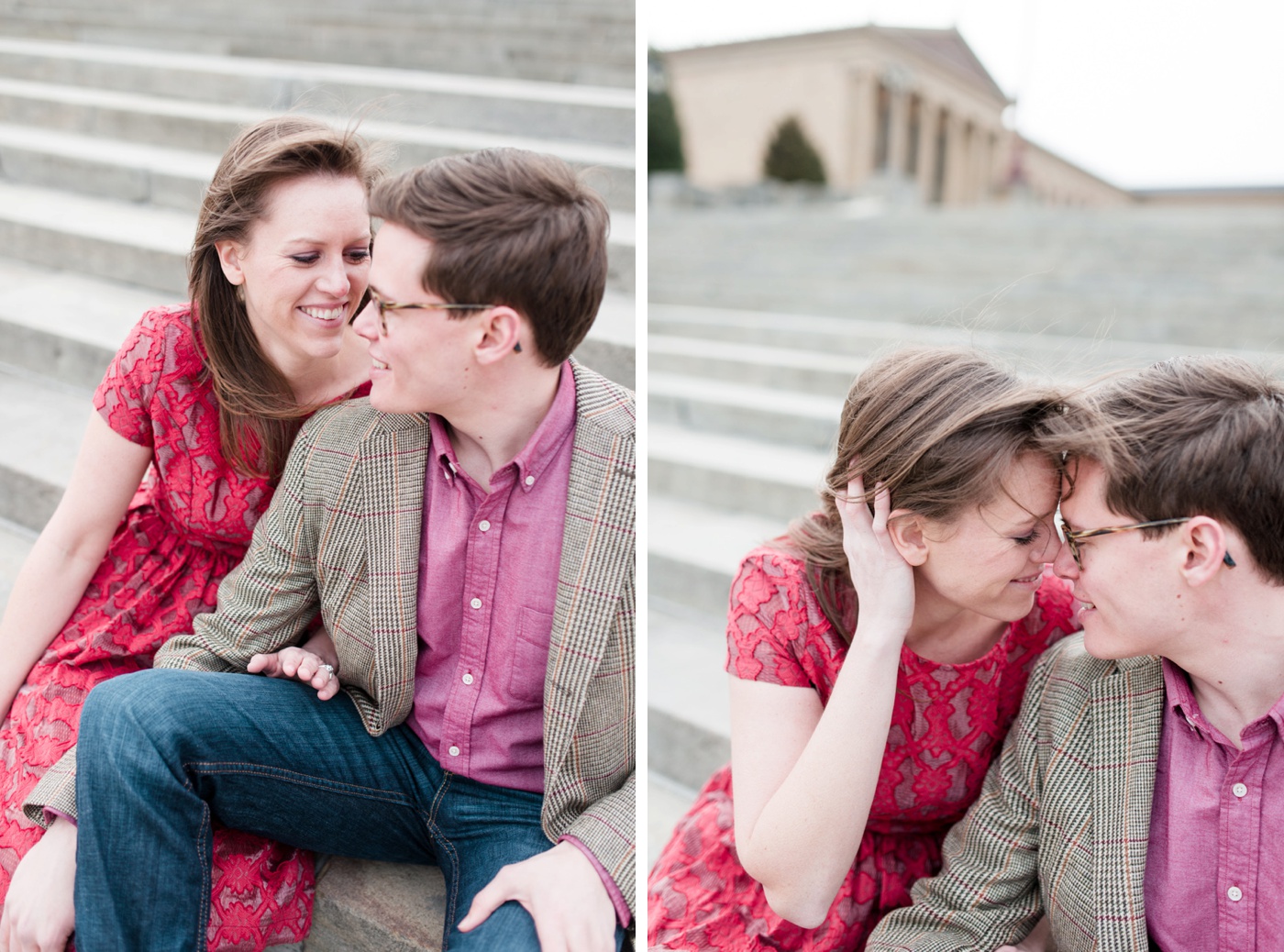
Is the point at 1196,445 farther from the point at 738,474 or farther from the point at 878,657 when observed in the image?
the point at 738,474

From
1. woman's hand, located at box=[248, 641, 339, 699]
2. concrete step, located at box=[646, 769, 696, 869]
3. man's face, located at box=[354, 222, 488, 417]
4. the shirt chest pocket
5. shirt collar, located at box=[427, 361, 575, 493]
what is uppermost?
man's face, located at box=[354, 222, 488, 417]

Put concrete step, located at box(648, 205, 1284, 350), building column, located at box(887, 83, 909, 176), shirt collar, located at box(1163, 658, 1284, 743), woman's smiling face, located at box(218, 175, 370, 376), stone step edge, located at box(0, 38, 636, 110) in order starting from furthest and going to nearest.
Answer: building column, located at box(887, 83, 909, 176), concrete step, located at box(648, 205, 1284, 350), stone step edge, located at box(0, 38, 636, 110), woman's smiling face, located at box(218, 175, 370, 376), shirt collar, located at box(1163, 658, 1284, 743)

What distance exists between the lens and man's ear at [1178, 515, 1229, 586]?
53.7 inches

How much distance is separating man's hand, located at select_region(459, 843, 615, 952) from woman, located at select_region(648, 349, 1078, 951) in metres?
0.21

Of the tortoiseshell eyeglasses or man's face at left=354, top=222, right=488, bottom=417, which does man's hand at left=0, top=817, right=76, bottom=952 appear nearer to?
man's face at left=354, top=222, right=488, bottom=417

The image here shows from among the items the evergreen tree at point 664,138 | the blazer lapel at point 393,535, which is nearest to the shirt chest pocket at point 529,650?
the blazer lapel at point 393,535

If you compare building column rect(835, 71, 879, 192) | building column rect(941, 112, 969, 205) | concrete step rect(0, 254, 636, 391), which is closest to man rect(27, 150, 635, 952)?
concrete step rect(0, 254, 636, 391)

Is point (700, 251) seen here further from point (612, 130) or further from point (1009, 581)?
point (1009, 581)

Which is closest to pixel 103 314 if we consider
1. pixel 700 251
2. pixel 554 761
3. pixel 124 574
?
pixel 124 574

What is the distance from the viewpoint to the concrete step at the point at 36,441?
311cm

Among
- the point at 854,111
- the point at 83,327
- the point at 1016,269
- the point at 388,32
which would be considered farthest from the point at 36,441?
the point at 854,111

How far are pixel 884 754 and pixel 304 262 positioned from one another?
129 cm

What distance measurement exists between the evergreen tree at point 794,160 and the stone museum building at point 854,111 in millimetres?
2101

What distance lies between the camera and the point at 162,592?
6.92 ft
